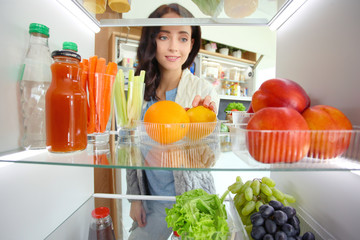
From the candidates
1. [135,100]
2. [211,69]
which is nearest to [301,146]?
[135,100]

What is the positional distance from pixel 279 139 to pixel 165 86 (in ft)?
3.29

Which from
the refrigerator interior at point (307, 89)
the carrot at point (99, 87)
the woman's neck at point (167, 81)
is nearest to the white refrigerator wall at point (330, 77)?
the refrigerator interior at point (307, 89)

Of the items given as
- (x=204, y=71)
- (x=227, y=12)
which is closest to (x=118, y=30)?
(x=204, y=71)

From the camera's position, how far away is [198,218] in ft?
1.30

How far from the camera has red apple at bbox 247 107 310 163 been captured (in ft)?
0.95

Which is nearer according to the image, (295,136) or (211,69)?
(295,136)

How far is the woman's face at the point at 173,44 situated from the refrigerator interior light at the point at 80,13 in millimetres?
478

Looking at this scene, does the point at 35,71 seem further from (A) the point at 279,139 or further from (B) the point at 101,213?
(A) the point at 279,139

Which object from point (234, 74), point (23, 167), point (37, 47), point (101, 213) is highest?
point (234, 74)

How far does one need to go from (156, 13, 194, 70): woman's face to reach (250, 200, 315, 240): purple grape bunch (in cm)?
87

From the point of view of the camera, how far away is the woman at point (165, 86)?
835 mm

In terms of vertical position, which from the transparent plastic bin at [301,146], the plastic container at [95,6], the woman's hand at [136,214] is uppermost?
the plastic container at [95,6]

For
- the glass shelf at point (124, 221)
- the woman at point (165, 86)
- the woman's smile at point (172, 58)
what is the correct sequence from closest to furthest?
the glass shelf at point (124, 221)
the woman at point (165, 86)
the woman's smile at point (172, 58)

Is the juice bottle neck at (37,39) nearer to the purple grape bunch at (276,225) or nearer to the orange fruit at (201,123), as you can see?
the orange fruit at (201,123)
